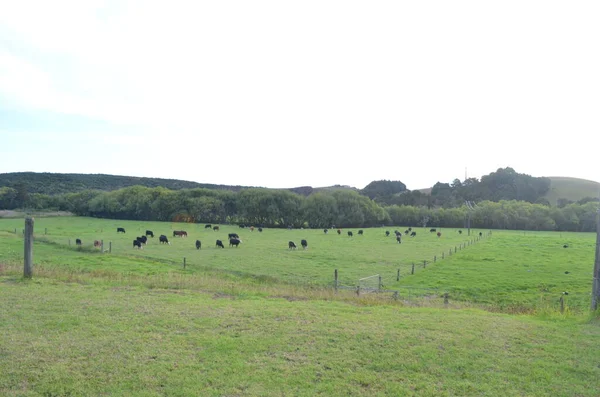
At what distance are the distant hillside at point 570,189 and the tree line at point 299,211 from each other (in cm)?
4817

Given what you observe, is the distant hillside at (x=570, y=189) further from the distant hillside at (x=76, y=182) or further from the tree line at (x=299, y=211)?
the distant hillside at (x=76, y=182)

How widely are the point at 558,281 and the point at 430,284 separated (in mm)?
7891

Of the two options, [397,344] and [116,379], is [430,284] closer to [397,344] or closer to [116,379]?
[397,344]

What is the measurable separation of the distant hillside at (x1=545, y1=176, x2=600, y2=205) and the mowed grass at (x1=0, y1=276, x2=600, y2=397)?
14783 cm

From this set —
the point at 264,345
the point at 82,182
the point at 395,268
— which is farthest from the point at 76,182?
the point at 264,345

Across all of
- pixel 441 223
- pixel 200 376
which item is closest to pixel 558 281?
pixel 200 376

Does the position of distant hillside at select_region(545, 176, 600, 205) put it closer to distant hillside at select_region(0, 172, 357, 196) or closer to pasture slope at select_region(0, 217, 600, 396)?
distant hillside at select_region(0, 172, 357, 196)

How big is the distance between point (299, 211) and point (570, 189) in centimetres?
11192

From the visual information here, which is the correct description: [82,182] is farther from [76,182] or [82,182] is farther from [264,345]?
[264,345]

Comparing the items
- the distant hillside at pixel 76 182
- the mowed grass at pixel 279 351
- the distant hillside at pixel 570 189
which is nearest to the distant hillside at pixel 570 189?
the distant hillside at pixel 570 189

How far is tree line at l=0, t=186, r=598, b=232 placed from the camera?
90875 mm

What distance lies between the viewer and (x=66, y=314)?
8.91 m

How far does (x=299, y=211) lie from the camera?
91.0 m

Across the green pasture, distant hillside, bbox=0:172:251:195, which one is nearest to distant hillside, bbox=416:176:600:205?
distant hillside, bbox=0:172:251:195
